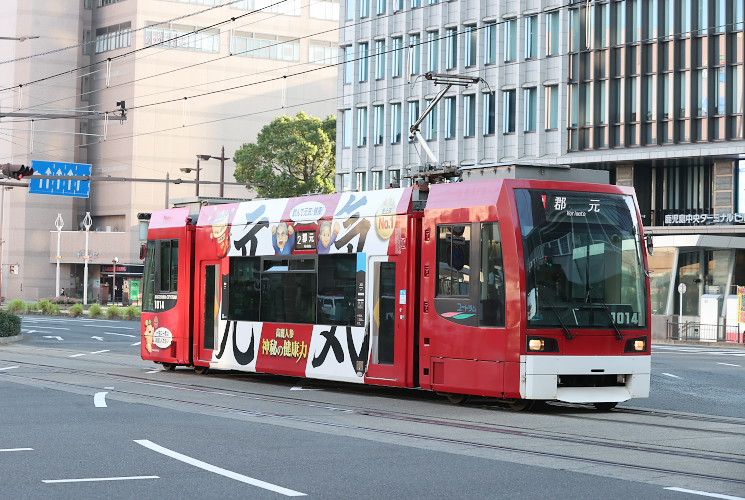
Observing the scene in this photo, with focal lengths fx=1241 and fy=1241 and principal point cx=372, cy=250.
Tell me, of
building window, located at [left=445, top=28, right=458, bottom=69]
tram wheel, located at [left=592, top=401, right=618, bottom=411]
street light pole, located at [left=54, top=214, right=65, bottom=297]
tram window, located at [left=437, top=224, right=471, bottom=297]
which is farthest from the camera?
street light pole, located at [left=54, top=214, right=65, bottom=297]

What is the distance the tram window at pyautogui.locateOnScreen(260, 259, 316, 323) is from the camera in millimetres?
19469

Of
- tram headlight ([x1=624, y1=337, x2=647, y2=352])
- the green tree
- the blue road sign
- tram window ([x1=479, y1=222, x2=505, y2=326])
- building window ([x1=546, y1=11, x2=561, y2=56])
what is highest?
building window ([x1=546, y1=11, x2=561, y2=56])

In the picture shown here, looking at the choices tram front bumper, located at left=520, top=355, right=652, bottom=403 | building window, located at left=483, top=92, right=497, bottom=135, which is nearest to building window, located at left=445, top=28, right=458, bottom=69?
building window, located at left=483, top=92, right=497, bottom=135

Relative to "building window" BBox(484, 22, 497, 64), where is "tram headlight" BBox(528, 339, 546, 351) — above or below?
below

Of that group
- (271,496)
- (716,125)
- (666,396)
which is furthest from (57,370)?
(716,125)

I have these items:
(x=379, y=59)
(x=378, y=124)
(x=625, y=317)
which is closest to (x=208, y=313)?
(x=625, y=317)

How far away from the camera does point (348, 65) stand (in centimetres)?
7181

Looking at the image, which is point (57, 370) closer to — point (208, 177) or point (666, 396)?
point (666, 396)

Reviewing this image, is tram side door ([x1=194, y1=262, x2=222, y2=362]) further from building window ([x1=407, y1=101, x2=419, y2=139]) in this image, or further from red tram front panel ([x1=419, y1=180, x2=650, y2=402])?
building window ([x1=407, y1=101, x2=419, y2=139])

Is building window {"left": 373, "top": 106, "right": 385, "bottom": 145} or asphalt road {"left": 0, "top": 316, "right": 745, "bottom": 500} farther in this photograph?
building window {"left": 373, "top": 106, "right": 385, "bottom": 145}

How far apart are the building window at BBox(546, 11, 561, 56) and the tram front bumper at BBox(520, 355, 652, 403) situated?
4450 cm

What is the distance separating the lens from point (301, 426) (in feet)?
44.7

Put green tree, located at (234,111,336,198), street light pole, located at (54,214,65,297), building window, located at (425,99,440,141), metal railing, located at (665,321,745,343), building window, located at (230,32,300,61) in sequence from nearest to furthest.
→ metal railing, located at (665,321,745,343)
building window, located at (425,99,440,141)
green tree, located at (234,111,336,198)
street light pole, located at (54,214,65,297)
building window, located at (230,32,300,61)

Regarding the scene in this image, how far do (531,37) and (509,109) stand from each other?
3.75m
